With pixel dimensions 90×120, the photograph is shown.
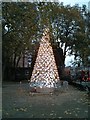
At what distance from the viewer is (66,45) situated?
9.55 meters

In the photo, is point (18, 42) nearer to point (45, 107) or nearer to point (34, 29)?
point (34, 29)

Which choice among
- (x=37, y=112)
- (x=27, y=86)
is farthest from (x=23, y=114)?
(x=27, y=86)

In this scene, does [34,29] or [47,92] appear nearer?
[47,92]

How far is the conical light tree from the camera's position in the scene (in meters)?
5.23

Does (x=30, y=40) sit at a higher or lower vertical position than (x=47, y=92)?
higher

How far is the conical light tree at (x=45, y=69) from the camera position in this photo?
5.23 metres

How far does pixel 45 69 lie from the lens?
209 inches

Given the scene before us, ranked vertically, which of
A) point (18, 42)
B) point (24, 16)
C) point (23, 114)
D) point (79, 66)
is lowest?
point (23, 114)

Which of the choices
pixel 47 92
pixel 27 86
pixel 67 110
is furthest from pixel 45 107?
pixel 27 86

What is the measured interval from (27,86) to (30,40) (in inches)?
53.7

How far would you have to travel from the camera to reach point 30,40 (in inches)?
256

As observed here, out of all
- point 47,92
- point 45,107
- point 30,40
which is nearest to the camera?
point 45,107

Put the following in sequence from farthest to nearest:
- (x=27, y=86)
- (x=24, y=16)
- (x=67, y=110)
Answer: (x=24, y=16) < (x=27, y=86) < (x=67, y=110)

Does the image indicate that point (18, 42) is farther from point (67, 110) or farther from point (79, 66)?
point (67, 110)
